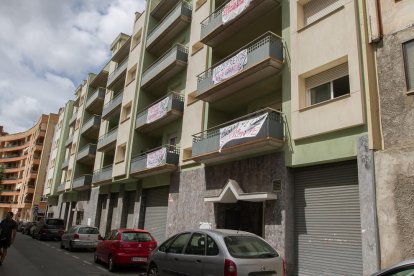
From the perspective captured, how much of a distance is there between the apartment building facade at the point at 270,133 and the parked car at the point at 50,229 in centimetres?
690

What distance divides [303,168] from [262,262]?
6120 millimetres

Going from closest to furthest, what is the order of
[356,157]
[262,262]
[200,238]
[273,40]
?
[262,262] → [200,238] → [356,157] → [273,40]

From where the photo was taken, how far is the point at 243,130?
1372cm

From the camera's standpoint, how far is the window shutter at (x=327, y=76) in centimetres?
1170

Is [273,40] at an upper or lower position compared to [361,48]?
upper

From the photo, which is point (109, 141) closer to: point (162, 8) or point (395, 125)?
point (162, 8)

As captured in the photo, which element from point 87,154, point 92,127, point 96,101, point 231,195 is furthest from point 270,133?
point 96,101

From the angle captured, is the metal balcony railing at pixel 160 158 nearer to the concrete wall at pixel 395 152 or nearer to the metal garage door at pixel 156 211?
the metal garage door at pixel 156 211

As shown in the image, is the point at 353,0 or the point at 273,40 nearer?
the point at 353,0

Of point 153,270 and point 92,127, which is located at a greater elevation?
point 92,127

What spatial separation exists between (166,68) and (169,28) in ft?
10.4

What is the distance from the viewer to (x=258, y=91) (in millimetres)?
15672

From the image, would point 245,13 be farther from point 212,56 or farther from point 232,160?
point 232,160

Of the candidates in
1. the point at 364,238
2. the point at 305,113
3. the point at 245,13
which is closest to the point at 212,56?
the point at 245,13
